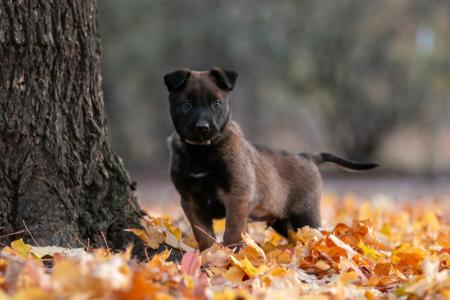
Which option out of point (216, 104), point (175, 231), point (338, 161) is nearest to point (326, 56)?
point (338, 161)

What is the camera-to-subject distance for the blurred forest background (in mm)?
27188

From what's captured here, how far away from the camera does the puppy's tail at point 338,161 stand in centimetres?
701

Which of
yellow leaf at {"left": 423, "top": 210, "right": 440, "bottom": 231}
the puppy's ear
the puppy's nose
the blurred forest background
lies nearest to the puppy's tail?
yellow leaf at {"left": 423, "top": 210, "right": 440, "bottom": 231}

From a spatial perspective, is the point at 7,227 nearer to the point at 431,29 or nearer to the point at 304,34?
the point at 304,34

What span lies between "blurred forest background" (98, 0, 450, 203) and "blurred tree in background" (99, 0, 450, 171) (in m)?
0.04

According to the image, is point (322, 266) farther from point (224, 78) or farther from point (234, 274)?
point (224, 78)

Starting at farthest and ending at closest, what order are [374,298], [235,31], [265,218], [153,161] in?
[153,161], [235,31], [265,218], [374,298]

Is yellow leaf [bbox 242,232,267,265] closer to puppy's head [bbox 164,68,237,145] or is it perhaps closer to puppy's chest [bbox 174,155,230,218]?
puppy's chest [bbox 174,155,230,218]

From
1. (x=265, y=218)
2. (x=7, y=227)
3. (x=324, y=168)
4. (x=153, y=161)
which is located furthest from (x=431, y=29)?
(x=7, y=227)

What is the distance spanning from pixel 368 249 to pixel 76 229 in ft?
6.75

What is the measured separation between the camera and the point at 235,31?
26969mm

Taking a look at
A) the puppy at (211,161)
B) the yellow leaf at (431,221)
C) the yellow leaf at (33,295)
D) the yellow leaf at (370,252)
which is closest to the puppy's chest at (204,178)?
the puppy at (211,161)

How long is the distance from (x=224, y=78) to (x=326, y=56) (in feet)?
72.6

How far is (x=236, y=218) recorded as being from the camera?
6.02m
